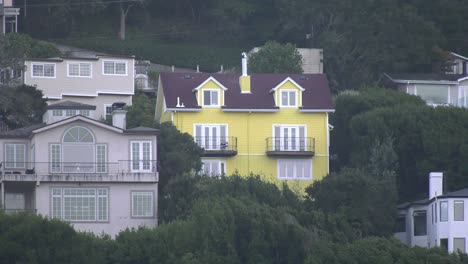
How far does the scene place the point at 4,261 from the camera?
3438 inches

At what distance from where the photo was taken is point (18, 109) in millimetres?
102250

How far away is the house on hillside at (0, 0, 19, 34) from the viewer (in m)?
123

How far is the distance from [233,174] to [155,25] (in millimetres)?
35551

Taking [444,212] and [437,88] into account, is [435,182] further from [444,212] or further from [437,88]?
[437,88]

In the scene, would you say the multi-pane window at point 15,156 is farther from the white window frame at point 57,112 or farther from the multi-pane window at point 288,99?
the multi-pane window at point 288,99

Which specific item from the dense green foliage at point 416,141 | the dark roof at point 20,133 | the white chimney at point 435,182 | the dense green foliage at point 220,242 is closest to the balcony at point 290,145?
the dense green foliage at point 416,141

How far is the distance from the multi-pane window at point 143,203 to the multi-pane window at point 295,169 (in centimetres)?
1109

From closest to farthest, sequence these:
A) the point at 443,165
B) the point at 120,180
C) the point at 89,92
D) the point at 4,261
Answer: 1. the point at 4,261
2. the point at 120,180
3. the point at 443,165
4. the point at 89,92

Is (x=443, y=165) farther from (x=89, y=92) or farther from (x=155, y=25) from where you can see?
(x=155, y=25)

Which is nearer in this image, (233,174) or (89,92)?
(233,174)

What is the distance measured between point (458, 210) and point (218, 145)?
1333cm

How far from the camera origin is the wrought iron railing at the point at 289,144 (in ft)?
342

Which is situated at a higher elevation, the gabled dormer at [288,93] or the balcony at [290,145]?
the gabled dormer at [288,93]

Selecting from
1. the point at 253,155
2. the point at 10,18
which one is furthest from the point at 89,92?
the point at 10,18
